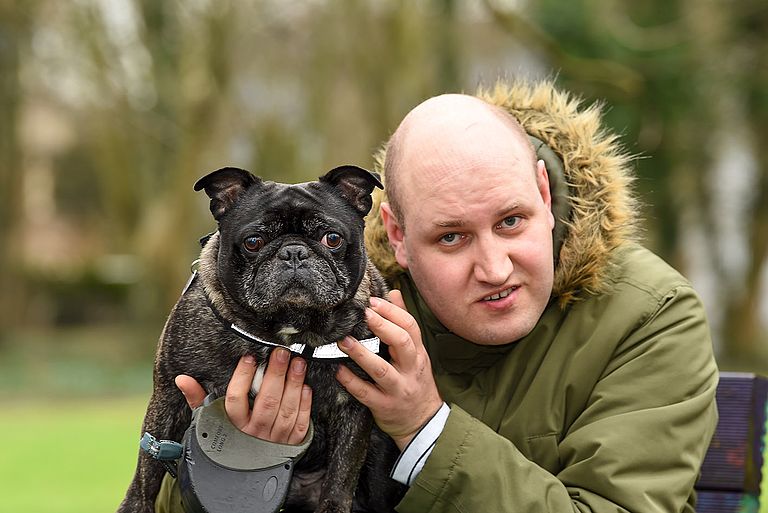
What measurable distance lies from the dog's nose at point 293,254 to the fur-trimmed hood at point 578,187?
0.82 meters

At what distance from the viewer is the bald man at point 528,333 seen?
10.1 feet

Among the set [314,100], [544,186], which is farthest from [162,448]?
[314,100]

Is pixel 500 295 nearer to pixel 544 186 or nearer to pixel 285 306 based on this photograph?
pixel 544 186

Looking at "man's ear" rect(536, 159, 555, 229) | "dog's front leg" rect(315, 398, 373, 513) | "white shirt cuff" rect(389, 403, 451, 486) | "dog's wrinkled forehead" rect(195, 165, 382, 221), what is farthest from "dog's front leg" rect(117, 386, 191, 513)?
"man's ear" rect(536, 159, 555, 229)

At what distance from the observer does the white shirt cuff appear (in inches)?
125

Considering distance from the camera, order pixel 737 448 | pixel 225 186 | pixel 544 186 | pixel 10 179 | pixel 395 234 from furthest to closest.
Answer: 1. pixel 10 179
2. pixel 737 448
3. pixel 395 234
4. pixel 544 186
5. pixel 225 186

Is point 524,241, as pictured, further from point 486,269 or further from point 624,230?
point 624,230

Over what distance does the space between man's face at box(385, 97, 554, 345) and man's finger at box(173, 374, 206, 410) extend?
84 cm

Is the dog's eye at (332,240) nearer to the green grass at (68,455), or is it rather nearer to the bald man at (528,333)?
the bald man at (528,333)

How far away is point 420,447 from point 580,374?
0.59 m

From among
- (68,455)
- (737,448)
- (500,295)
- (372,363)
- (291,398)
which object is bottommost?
(68,455)

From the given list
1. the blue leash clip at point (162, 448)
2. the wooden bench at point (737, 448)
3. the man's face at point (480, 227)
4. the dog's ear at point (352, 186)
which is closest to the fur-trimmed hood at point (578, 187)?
the man's face at point (480, 227)

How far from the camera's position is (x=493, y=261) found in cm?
329

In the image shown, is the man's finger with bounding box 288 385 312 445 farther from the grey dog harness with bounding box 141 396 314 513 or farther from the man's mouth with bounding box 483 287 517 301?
the man's mouth with bounding box 483 287 517 301
